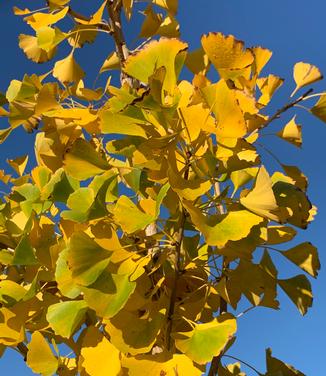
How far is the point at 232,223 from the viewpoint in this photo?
65 cm

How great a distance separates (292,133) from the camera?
0.77 m

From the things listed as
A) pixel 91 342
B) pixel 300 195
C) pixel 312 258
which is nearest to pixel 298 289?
pixel 312 258

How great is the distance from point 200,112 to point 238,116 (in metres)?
0.05

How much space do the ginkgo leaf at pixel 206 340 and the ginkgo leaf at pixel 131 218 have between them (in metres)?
0.16

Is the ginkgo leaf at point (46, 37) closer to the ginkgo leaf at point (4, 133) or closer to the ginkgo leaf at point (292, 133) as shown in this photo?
the ginkgo leaf at point (4, 133)

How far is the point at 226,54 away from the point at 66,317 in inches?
16.5

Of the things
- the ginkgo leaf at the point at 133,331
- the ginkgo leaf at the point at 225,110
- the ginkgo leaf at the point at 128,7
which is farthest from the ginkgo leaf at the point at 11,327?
the ginkgo leaf at the point at 128,7

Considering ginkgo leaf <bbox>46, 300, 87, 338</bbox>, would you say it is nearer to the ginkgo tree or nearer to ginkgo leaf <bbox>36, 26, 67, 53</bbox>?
the ginkgo tree

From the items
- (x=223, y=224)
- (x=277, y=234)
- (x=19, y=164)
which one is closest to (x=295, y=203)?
(x=277, y=234)

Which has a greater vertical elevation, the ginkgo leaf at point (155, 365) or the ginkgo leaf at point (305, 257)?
the ginkgo leaf at point (305, 257)

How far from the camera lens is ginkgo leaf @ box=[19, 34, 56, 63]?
1086 millimetres

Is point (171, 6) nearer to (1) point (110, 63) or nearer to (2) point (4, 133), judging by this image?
(1) point (110, 63)

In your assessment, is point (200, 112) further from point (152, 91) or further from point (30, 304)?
point (30, 304)

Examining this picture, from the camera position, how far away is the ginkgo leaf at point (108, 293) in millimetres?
674
